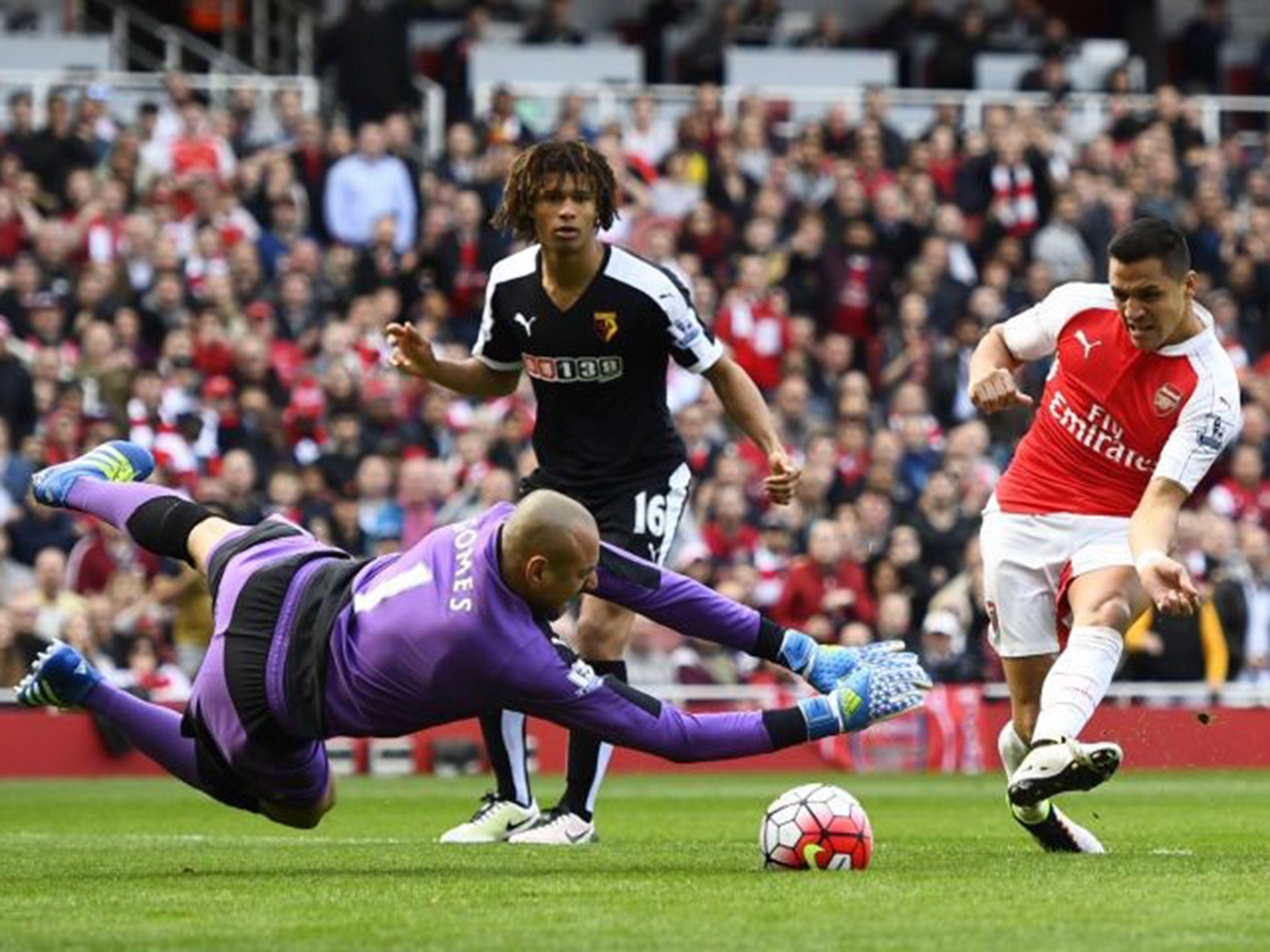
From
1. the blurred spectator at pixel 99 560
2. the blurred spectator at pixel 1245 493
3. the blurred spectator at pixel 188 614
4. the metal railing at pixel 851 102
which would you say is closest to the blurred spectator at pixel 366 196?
the metal railing at pixel 851 102

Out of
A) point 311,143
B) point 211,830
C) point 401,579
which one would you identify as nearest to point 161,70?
point 311,143

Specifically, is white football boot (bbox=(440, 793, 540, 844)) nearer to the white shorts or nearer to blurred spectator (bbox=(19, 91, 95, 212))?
the white shorts

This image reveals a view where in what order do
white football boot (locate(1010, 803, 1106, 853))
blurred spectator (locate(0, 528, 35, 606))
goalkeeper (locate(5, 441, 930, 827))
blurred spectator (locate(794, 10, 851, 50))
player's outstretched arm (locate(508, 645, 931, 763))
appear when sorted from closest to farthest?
1. goalkeeper (locate(5, 441, 930, 827))
2. player's outstretched arm (locate(508, 645, 931, 763))
3. white football boot (locate(1010, 803, 1106, 853))
4. blurred spectator (locate(0, 528, 35, 606))
5. blurred spectator (locate(794, 10, 851, 50))

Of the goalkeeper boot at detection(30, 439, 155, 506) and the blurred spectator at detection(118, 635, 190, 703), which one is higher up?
the goalkeeper boot at detection(30, 439, 155, 506)

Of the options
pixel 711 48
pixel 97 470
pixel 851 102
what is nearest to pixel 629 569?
pixel 97 470

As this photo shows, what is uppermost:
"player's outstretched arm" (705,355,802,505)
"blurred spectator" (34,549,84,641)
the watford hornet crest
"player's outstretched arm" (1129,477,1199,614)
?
the watford hornet crest

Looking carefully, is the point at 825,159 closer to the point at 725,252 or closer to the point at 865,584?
the point at 725,252

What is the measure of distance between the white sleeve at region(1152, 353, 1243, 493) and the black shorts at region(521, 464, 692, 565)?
2.13 meters

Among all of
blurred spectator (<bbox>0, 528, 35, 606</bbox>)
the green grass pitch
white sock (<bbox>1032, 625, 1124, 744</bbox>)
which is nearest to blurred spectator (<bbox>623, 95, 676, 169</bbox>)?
blurred spectator (<bbox>0, 528, 35, 606</bbox>)

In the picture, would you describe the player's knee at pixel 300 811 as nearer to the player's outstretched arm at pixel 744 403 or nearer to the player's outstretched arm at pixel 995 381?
Result: the player's outstretched arm at pixel 744 403

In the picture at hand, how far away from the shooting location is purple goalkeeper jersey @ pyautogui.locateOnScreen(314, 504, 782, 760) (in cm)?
936

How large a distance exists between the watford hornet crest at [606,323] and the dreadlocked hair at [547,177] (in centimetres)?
36

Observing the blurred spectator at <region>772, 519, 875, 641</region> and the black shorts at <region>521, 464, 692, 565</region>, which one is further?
the blurred spectator at <region>772, 519, 875, 641</region>

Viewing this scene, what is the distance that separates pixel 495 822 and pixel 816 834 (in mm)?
2184
